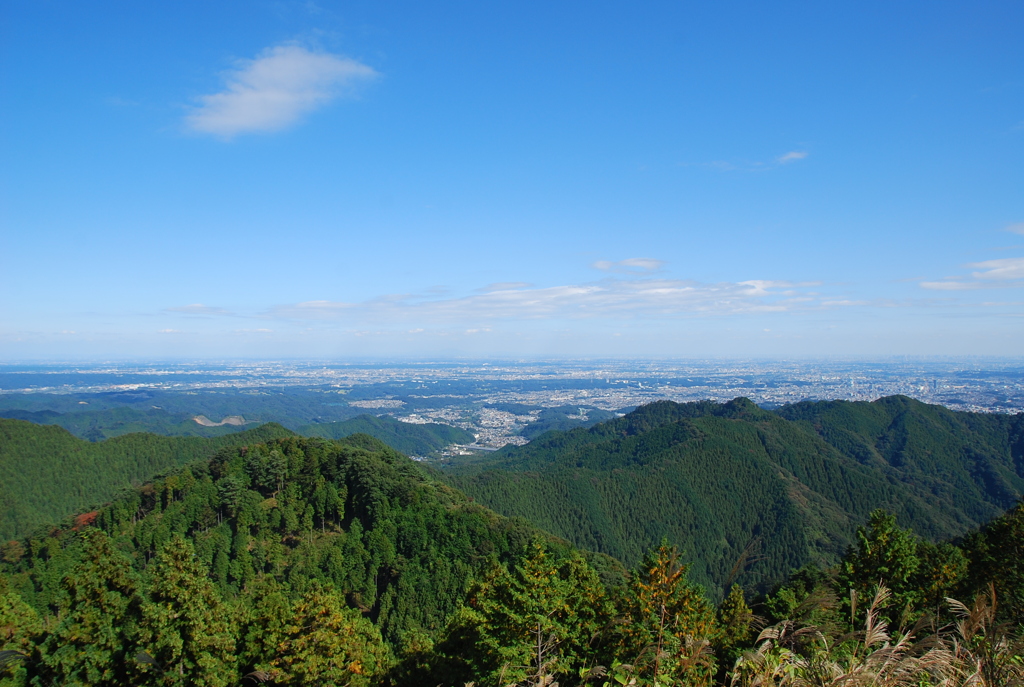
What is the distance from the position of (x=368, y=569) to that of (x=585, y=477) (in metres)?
81.8

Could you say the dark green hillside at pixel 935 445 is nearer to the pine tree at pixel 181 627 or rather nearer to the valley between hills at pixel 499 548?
the valley between hills at pixel 499 548

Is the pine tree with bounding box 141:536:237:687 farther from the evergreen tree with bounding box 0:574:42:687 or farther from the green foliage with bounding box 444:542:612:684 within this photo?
the green foliage with bounding box 444:542:612:684

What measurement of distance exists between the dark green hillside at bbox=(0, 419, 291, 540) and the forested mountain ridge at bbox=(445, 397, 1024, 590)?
69038 mm

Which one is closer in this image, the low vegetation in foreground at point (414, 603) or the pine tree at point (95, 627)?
the low vegetation in foreground at point (414, 603)

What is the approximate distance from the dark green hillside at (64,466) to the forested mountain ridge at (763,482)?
69038 millimetres

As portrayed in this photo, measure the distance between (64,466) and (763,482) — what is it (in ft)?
501

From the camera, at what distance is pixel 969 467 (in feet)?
510

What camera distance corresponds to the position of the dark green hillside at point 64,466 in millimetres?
102562

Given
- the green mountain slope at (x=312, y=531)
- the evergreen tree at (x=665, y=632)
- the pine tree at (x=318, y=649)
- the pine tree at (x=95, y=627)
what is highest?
the evergreen tree at (x=665, y=632)

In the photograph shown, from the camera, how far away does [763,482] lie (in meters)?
128

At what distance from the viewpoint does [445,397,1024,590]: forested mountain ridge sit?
110 m

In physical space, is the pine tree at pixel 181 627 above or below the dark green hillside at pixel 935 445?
above

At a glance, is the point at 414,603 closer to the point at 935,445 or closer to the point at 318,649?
the point at 318,649

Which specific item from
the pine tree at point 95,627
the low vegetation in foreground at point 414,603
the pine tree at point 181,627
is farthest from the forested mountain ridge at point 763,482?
the pine tree at point 95,627
